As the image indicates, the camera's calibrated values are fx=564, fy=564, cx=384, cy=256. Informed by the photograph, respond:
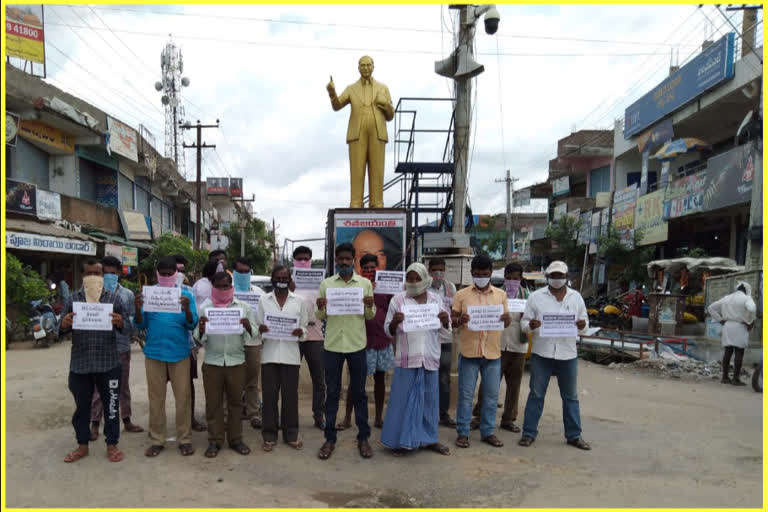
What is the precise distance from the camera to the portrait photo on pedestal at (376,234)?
866 centimetres

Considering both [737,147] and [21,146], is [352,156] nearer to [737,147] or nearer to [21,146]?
[737,147]

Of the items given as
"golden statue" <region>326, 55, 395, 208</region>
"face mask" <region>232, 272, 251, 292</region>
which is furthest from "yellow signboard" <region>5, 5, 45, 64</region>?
"face mask" <region>232, 272, 251, 292</region>

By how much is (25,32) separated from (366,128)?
14.5 metres

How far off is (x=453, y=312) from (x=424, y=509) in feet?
6.27

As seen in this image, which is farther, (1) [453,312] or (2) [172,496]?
(1) [453,312]

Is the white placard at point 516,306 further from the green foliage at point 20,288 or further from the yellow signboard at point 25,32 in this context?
the yellow signboard at point 25,32

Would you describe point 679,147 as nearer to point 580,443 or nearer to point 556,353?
point 556,353

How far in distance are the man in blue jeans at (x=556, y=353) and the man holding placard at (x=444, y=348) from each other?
34.3 inches

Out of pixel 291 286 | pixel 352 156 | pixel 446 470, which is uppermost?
pixel 352 156

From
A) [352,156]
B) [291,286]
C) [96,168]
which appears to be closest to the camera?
[291,286]

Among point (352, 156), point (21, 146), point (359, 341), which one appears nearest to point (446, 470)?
point (359, 341)

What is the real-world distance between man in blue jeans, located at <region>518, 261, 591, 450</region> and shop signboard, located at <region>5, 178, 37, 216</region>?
51.6 ft

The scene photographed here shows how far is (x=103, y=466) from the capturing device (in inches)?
179

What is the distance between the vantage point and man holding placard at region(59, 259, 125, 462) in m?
4.62
